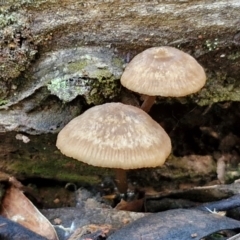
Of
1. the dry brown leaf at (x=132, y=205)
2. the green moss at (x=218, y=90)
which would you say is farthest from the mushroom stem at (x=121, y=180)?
the green moss at (x=218, y=90)

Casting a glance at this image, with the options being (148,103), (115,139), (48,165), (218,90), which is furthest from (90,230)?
(218,90)

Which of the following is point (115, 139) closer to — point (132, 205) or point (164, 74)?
point (164, 74)

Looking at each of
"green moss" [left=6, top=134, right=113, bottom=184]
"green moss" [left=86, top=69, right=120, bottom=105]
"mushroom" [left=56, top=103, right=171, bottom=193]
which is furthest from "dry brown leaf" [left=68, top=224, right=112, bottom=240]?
"green moss" [left=86, top=69, right=120, bottom=105]

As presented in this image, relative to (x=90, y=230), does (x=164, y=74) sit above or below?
above

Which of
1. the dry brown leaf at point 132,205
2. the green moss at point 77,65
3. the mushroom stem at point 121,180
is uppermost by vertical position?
the green moss at point 77,65

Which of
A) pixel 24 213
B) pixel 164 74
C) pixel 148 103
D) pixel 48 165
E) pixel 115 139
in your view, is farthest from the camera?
pixel 48 165

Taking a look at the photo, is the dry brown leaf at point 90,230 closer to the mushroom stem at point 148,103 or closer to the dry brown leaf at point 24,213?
the dry brown leaf at point 24,213
